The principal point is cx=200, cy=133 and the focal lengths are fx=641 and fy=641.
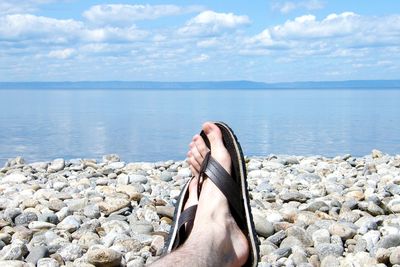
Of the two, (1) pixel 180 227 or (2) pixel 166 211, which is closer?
(1) pixel 180 227

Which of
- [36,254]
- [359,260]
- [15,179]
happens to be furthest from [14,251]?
[15,179]

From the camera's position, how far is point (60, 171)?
4.67 meters

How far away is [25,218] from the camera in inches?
115

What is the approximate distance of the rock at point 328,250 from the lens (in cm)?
249

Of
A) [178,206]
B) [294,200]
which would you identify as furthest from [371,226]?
[178,206]

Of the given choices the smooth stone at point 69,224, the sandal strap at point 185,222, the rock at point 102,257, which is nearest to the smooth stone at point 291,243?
the sandal strap at point 185,222

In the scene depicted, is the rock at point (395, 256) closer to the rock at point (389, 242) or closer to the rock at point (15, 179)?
the rock at point (389, 242)

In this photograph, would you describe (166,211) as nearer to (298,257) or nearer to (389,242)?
(298,257)

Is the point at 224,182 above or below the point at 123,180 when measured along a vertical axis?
above

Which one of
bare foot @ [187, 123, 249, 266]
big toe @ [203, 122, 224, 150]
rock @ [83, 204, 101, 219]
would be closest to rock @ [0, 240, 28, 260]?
rock @ [83, 204, 101, 219]

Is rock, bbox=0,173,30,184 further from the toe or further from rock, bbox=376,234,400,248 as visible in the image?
rock, bbox=376,234,400,248

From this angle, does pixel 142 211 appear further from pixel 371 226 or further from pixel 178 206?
pixel 371 226

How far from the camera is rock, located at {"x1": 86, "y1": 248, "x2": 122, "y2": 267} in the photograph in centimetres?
225

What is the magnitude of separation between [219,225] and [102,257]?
427mm
